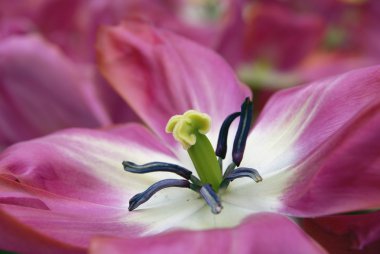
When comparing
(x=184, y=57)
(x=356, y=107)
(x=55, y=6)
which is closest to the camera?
(x=356, y=107)

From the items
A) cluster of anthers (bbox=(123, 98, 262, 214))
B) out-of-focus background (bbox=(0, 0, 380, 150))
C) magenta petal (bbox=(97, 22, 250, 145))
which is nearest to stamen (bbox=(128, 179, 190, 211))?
cluster of anthers (bbox=(123, 98, 262, 214))

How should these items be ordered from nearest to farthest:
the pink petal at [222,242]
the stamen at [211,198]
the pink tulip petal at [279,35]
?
1. the pink petal at [222,242]
2. the stamen at [211,198]
3. the pink tulip petal at [279,35]

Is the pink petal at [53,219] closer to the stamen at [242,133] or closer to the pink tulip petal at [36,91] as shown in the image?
the stamen at [242,133]

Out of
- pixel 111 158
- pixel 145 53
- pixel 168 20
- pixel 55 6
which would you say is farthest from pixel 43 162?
pixel 55 6

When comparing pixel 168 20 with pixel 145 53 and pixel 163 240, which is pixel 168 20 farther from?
pixel 163 240

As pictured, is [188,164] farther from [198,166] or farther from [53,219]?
[53,219]

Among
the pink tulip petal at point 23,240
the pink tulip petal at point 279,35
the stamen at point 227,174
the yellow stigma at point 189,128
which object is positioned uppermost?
the pink tulip petal at point 23,240

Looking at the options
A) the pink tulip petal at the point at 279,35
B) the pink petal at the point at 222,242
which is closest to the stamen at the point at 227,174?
the pink petal at the point at 222,242
